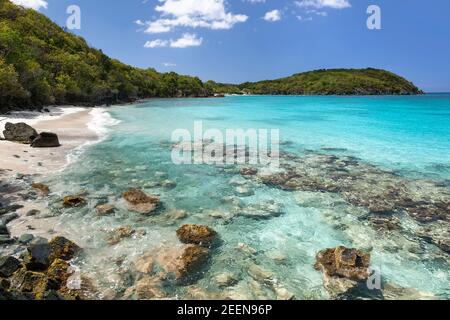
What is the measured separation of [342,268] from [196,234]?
12.6ft

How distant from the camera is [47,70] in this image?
157ft

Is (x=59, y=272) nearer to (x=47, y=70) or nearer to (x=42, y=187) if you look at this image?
(x=42, y=187)

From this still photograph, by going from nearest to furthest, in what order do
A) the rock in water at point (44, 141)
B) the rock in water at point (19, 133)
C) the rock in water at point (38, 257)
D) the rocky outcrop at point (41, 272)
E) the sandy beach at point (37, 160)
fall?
the rocky outcrop at point (41, 272)
the rock in water at point (38, 257)
the sandy beach at point (37, 160)
the rock in water at point (44, 141)
the rock in water at point (19, 133)

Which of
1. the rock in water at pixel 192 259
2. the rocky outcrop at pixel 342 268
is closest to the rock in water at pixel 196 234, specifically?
the rock in water at pixel 192 259

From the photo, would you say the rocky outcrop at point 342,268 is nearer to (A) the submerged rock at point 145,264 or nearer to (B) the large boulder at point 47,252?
(A) the submerged rock at point 145,264

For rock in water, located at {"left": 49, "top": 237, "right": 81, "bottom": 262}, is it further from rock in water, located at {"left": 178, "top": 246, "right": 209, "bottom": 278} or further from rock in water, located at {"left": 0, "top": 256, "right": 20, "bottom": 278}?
rock in water, located at {"left": 178, "top": 246, "right": 209, "bottom": 278}

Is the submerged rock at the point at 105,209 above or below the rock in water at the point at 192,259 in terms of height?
above

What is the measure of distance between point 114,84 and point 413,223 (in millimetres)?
73175

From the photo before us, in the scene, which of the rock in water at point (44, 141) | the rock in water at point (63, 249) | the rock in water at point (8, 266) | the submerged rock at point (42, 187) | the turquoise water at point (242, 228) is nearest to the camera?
the rock in water at point (8, 266)

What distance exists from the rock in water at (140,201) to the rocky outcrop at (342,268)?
18.5 feet

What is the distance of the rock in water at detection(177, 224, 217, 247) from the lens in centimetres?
891

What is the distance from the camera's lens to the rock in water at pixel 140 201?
35.8ft

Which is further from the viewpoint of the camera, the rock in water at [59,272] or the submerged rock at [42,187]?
the submerged rock at [42,187]
